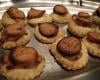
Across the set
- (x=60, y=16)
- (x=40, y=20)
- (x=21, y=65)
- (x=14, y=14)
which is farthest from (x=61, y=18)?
(x=21, y=65)

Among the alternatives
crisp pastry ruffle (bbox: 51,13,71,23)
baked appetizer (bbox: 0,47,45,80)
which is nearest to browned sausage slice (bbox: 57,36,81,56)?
baked appetizer (bbox: 0,47,45,80)

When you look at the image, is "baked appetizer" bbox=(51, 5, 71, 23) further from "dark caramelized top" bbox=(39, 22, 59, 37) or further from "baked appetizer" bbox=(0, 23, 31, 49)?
"baked appetizer" bbox=(0, 23, 31, 49)

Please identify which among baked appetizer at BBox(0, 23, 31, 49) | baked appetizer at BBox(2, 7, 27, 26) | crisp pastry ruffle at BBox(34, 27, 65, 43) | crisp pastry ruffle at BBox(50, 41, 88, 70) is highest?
baked appetizer at BBox(2, 7, 27, 26)

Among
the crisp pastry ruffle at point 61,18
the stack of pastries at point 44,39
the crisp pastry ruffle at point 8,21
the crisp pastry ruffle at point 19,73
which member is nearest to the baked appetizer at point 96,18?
the stack of pastries at point 44,39

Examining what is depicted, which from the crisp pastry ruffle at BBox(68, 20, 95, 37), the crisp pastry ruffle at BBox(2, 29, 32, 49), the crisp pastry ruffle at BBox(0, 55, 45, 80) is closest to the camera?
the crisp pastry ruffle at BBox(0, 55, 45, 80)

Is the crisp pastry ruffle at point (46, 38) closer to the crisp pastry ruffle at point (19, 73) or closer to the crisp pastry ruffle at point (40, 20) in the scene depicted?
the crisp pastry ruffle at point (40, 20)

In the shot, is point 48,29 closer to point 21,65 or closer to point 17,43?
point 17,43

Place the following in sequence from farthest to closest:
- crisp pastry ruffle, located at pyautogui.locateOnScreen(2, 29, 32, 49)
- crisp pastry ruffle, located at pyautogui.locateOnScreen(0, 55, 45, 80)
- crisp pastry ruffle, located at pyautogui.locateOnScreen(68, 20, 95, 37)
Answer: crisp pastry ruffle, located at pyautogui.locateOnScreen(68, 20, 95, 37), crisp pastry ruffle, located at pyautogui.locateOnScreen(2, 29, 32, 49), crisp pastry ruffle, located at pyautogui.locateOnScreen(0, 55, 45, 80)

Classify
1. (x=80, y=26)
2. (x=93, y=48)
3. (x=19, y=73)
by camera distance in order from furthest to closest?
(x=80, y=26) < (x=93, y=48) < (x=19, y=73)

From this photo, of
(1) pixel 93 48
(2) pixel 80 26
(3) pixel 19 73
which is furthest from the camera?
(2) pixel 80 26
